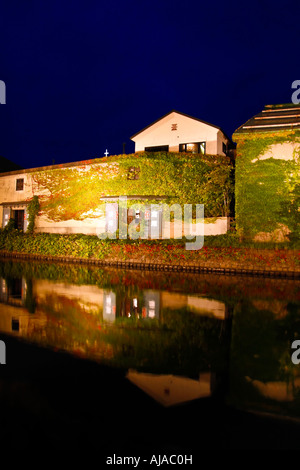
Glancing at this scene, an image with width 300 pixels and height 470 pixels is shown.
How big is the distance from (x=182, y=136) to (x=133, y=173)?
4117 mm

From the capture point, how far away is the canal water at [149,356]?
3.63m

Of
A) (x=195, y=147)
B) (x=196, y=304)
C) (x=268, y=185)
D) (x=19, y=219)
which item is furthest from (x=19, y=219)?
(x=196, y=304)

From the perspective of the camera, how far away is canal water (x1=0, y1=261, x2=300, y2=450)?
3.63 meters

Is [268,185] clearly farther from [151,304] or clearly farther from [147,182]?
[151,304]

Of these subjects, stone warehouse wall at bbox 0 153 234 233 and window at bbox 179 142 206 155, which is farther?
A: window at bbox 179 142 206 155

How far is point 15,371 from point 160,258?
12562 mm

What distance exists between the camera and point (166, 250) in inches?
657

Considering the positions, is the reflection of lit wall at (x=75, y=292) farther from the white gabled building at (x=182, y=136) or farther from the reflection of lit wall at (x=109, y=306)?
the white gabled building at (x=182, y=136)

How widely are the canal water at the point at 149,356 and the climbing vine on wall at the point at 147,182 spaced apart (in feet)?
36.4

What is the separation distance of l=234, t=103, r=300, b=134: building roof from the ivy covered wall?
1.04 feet

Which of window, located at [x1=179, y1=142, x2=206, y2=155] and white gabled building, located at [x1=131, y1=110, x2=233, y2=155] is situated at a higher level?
white gabled building, located at [x1=131, y1=110, x2=233, y2=155]

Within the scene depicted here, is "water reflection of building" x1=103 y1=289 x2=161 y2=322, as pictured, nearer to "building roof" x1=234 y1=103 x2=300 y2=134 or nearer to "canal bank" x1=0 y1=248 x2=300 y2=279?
"canal bank" x1=0 y1=248 x2=300 y2=279

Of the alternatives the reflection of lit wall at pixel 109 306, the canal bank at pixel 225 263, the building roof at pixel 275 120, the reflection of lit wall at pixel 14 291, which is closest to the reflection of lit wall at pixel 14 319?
the reflection of lit wall at pixel 14 291

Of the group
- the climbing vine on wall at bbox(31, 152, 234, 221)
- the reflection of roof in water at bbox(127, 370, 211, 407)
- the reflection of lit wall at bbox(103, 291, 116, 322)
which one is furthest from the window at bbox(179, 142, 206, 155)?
the reflection of roof in water at bbox(127, 370, 211, 407)
